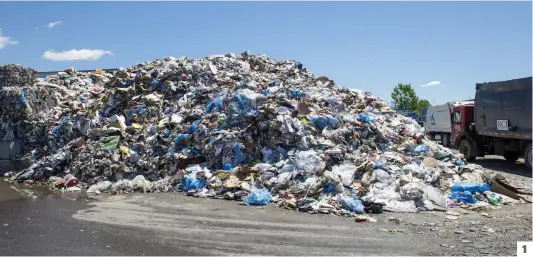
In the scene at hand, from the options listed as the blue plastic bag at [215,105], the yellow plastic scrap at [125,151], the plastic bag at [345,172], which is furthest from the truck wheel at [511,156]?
the yellow plastic scrap at [125,151]

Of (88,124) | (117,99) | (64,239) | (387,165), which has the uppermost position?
(117,99)

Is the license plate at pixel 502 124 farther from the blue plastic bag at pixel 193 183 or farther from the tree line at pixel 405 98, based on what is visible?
the tree line at pixel 405 98

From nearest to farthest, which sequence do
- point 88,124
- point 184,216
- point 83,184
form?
point 184,216 → point 83,184 → point 88,124

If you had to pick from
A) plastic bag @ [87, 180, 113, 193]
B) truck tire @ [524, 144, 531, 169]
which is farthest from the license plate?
plastic bag @ [87, 180, 113, 193]

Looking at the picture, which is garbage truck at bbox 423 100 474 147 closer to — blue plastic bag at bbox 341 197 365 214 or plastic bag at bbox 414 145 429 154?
plastic bag at bbox 414 145 429 154

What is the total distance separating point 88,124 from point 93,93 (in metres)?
2.36

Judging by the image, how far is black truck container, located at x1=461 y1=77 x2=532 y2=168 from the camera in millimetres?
10484

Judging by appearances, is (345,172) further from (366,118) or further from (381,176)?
(366,118)

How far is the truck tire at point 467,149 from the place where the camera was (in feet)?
42.1

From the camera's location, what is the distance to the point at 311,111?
954cm

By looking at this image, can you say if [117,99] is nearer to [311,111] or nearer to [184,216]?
[311,111]

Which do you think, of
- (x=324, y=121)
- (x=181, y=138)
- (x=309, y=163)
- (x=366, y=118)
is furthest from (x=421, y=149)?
(x=181, y=138)

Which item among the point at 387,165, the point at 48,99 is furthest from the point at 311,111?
the point at 48,99

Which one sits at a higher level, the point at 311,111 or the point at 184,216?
the point at 311,111
